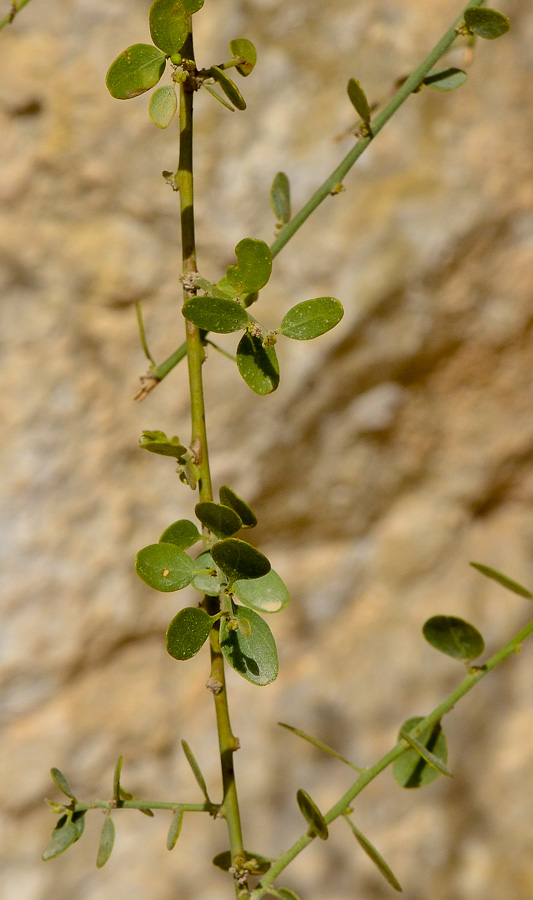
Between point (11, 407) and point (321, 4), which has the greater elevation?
point (321, 4)

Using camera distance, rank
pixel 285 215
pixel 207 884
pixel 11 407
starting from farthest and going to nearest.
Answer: pixel 207 884 < pixel 11 407 < pixel 285 215

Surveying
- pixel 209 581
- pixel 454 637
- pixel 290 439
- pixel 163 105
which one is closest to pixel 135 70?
pixel 163 105

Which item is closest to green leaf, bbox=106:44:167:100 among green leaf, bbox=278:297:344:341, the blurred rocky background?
green leaf, bbox=278:297:344:341

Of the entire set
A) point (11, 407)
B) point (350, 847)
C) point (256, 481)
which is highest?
point (11, 407)

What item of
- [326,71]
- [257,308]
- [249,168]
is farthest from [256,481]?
[326,71]

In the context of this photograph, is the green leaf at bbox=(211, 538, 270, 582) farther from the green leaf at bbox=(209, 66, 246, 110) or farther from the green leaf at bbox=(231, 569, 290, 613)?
the green leaf at bbox=(209, 66, 246, 110)

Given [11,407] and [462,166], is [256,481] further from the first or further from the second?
[462,166]
